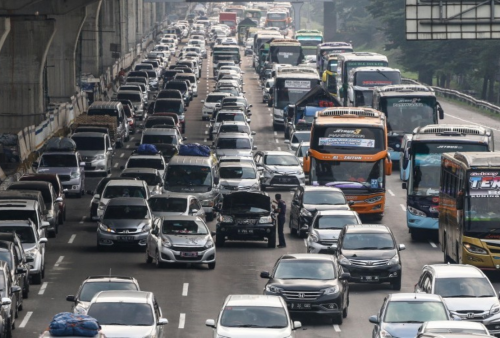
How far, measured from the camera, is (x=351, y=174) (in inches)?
1991

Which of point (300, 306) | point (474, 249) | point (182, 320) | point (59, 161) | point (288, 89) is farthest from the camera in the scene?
point (288, 89)

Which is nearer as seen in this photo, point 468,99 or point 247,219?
point 247,219

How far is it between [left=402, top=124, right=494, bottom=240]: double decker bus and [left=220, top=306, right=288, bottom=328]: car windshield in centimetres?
1939

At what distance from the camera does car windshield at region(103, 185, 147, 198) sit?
49.3 metres

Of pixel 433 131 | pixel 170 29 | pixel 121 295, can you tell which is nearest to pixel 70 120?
pixel 433 131

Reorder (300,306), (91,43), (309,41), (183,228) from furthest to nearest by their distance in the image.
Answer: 1. (309,41)
2. (91,43)
3. (183,228)
4. (300,306)

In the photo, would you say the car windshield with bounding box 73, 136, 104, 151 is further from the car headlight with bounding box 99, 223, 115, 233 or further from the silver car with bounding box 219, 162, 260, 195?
the car headlight with bounding box 99, 223, 115, 233

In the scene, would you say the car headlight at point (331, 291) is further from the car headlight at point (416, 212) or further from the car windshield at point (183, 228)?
the car headlight at point (416, 212)

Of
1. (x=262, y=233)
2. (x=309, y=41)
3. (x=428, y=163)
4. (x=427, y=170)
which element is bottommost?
(x=262, y=233)

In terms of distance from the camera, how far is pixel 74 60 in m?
90.8

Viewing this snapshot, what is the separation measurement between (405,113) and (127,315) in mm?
Answer: 38810

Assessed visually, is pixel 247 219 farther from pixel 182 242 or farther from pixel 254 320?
pixel 254 320

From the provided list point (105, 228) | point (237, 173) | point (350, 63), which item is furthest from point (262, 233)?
point (350, 63)

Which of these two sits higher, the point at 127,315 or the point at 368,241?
the point at 127,315
